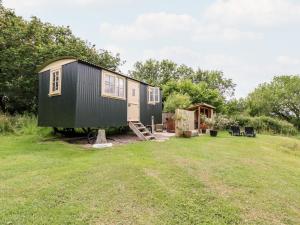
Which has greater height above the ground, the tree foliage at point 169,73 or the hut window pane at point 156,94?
the tree foliage at point 169,73

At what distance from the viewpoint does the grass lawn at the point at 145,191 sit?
3279 mm

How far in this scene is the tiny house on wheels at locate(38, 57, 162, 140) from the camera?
8.71m

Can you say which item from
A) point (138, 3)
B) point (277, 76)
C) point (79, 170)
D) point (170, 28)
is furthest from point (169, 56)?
point (79, 170)

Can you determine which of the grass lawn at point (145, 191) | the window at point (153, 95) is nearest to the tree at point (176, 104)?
the window at point (153, 95)

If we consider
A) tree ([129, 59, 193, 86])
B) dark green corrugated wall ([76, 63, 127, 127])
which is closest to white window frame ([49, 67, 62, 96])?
dark green corrugated wall ([76, 63, 127, 127])

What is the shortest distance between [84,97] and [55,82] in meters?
1.91

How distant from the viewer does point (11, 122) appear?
500 inches

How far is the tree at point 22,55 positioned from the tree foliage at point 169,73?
18.8 meters

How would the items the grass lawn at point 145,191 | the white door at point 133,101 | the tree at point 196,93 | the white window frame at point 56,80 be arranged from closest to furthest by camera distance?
the grass lawn at point 145,191 → the white window frame at point 56,80 → the white door at point 133,101 → the tree at point 196,93

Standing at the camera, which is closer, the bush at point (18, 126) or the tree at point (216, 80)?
the bush at point (18, 126)

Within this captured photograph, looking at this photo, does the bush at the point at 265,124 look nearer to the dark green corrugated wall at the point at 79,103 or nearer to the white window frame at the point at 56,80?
the dark green corrugated wall at the point at 79,103

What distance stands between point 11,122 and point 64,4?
24.8 ft

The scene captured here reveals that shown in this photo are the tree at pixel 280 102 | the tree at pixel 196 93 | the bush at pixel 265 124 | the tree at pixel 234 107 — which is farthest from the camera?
the tree at pixel 280 102

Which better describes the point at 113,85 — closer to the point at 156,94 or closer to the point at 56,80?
the point at 56,80
